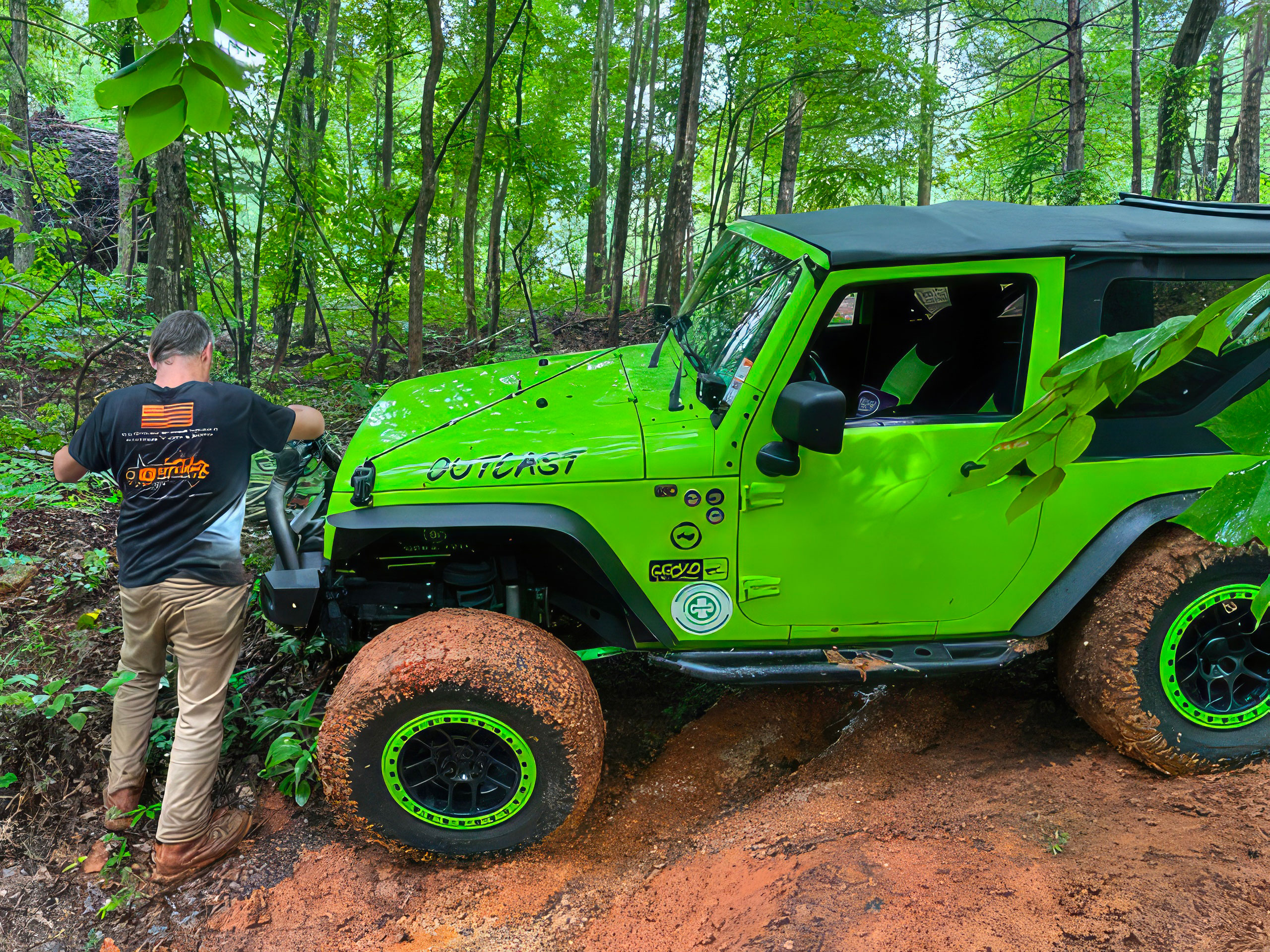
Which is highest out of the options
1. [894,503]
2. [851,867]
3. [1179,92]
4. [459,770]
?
[1179,92]

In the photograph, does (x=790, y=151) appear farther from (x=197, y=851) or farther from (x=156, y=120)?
(x=156, y=120)

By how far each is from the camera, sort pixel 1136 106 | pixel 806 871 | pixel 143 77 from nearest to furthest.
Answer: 1. pixel 143 77
2. pixel 806 871
3. pixel 1136 106

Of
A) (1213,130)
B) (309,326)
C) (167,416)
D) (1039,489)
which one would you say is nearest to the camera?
(1039,489)

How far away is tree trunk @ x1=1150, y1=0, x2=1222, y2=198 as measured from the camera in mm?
7223

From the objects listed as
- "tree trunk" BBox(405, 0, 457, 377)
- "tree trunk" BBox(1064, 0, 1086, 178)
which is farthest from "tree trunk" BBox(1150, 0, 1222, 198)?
"tree trunk" BBox(405, 0, 457, 377)

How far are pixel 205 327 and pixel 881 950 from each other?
303cm

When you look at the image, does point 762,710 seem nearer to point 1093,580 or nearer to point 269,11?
point 1093,580

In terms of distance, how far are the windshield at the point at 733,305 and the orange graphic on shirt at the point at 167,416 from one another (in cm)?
189

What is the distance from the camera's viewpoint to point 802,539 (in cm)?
288

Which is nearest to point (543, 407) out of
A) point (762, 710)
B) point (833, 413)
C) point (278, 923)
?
point (833, 413)

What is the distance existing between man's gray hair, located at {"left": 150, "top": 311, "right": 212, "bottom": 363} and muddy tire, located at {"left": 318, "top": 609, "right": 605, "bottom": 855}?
1.25 meters

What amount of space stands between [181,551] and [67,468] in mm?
521

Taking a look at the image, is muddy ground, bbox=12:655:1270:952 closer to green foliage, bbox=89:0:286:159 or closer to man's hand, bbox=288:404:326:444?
man's hand, bbox=288:404:326:444

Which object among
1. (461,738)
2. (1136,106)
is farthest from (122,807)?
(1136,106)
